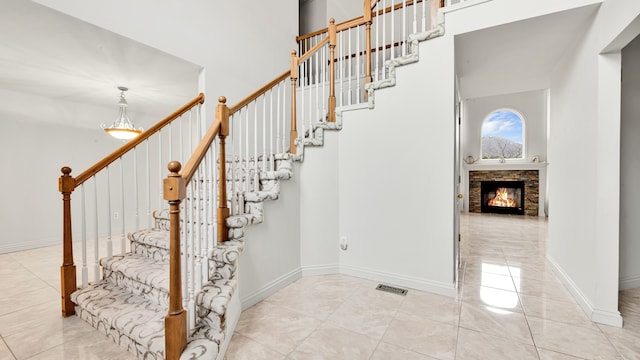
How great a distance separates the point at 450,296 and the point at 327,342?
1.35 m

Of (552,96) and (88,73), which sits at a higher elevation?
(88,73)

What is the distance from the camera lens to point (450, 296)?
252 centimetres

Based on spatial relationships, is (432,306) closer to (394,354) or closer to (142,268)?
(394,354)

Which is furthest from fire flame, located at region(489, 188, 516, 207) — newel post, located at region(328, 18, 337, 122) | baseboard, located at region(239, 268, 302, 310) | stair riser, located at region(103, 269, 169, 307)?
stair riser, located at region(103, 269, 169, 307)

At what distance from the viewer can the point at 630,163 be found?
8.35ft

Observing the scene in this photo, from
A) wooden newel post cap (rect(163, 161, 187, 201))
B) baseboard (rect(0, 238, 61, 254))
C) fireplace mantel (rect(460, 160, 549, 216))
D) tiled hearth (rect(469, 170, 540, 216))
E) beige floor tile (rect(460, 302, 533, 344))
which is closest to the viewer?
wooden newel post cap (rect(163, 161, 187, 201))

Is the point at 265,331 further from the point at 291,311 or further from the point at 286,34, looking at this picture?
the point at 286,34

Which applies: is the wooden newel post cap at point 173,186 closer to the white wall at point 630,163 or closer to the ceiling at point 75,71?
the ceiling at point 75,71

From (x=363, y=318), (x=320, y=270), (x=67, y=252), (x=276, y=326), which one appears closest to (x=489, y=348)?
(x=363, y=318)

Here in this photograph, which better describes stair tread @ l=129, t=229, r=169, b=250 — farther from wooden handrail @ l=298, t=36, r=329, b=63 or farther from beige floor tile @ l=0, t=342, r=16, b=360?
wooden handrail @ l=298, t=36, r=329, b=63

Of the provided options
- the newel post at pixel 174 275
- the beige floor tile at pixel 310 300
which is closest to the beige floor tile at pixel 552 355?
the beige floor tile at pixel 310 300

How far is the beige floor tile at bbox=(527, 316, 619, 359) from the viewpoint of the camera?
1.71 metres

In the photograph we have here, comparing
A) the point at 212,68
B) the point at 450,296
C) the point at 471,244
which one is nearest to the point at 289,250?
the point at 450,296

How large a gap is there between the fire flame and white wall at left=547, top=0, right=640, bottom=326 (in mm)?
5723
